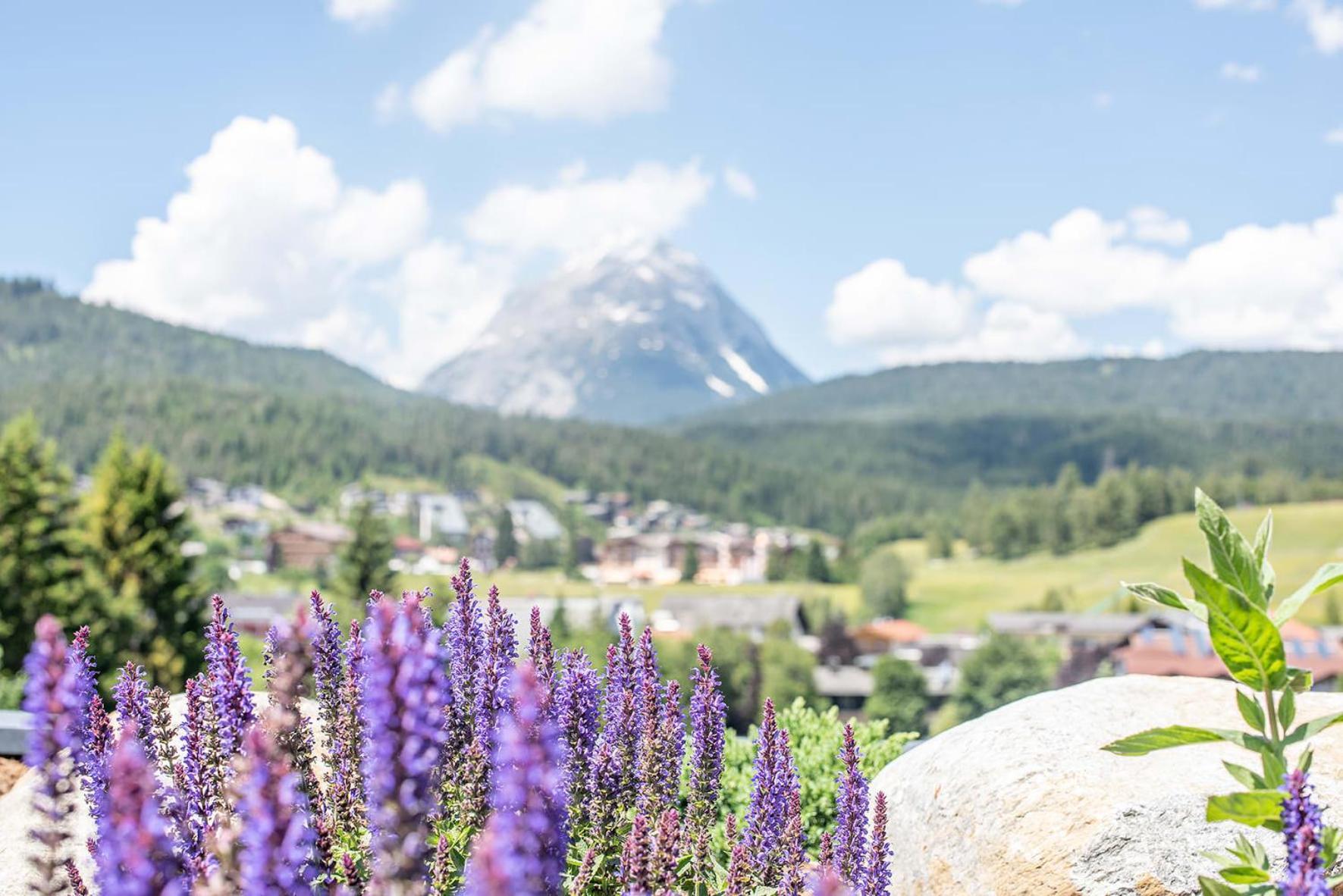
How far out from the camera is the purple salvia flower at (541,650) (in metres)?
5.23

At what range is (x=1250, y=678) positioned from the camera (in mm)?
3648

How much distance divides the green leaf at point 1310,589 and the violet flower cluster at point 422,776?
569 mm

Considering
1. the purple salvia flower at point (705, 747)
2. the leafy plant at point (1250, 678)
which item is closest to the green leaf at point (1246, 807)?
the leafy plant at point (1250, 678)

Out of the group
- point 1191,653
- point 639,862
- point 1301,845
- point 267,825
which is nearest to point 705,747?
point 639,862

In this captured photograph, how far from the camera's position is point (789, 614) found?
475 feet

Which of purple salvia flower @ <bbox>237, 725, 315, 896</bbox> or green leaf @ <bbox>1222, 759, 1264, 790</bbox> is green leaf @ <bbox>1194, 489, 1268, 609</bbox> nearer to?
green leaf @ <bbox>1222, 759, 1264, 790</bbox>

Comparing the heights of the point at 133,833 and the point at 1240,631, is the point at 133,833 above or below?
below

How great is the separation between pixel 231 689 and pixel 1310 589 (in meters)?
3.64

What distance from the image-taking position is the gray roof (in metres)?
141

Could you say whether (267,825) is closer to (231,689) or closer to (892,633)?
(231,689)

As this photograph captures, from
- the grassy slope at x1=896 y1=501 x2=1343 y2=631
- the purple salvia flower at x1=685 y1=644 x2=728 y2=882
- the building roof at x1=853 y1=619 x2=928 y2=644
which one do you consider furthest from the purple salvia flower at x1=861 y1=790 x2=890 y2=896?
the grassy slope at x1=896 y1=501 x2=1343 y2=631

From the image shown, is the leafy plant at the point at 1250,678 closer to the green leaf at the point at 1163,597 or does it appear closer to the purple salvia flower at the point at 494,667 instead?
the green leaf at the point at 1163,597

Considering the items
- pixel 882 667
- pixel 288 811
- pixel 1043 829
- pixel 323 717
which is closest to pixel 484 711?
pixel 323 717

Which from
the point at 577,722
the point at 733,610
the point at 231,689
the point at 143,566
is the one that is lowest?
the point at 733,610
